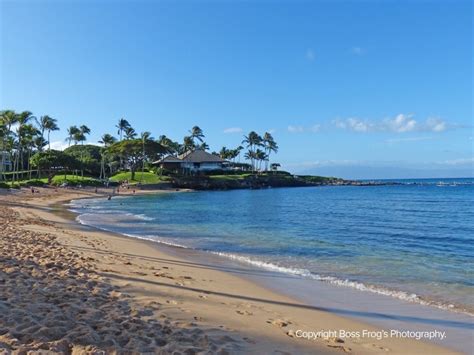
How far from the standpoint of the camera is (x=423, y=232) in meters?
22.7

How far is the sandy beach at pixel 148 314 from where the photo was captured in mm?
5137

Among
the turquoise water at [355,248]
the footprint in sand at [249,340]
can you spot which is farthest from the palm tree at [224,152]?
the footprint in sand at [249,340]

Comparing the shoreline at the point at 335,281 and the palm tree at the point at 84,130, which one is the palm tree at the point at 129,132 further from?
the shoreline at the point at 335,281

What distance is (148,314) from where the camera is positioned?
6688 mm

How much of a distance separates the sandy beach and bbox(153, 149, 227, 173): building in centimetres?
9431

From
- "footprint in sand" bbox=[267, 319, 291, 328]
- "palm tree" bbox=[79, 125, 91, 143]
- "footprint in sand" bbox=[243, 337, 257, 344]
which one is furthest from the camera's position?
"palm tree" bbox=[79, 125, 91, 143]

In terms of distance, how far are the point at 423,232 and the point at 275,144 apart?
115 m

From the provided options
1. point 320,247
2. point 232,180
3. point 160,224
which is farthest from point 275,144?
point 320,247

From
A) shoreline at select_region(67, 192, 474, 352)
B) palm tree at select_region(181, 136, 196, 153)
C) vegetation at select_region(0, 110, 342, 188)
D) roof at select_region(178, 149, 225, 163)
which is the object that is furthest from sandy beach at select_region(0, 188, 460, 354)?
palm tree at select_region(181, 136, 196, 153)

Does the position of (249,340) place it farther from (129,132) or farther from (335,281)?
(129,132)

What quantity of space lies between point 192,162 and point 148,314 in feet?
337

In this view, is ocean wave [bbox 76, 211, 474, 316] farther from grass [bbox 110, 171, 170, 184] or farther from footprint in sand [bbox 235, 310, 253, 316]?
grass [bbox 110, 171, 170, 184]

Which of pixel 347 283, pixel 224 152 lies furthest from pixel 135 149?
pixel 347 283

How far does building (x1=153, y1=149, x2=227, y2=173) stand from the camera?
10519cm
